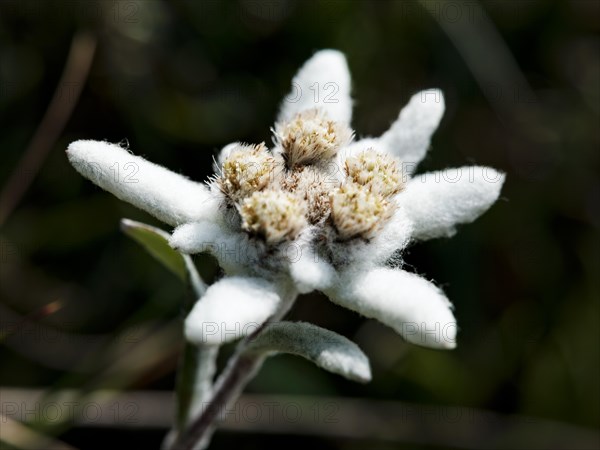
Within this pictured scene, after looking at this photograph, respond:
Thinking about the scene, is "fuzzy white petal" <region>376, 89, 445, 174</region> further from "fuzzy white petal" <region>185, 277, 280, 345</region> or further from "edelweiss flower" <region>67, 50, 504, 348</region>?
"fuzzy white petal" <region>185, 277, 280, 345</region>

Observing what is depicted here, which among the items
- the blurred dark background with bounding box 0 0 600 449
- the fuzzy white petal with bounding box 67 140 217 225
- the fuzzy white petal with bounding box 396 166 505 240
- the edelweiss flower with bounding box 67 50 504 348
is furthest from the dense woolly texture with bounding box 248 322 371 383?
the blurred dark background with bounding box 0 0 600 449

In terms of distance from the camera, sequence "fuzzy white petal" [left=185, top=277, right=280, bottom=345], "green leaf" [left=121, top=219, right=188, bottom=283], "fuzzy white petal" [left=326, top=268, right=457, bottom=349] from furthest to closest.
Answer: "green leaf" [left=121, top=219, right=188, bottom=283]
"fuzzy white petal" [left=326, top=268, right=457, bottom=349]
"fuzzy white petal" [left=185, top=277, right=280, bottom=345]

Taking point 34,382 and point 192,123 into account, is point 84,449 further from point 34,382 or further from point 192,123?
point 192,123

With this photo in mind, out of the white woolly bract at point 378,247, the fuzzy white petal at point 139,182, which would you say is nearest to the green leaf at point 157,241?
the fuzzy white petal at point 139,182

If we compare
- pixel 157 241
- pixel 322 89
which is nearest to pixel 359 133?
pixel 322 89

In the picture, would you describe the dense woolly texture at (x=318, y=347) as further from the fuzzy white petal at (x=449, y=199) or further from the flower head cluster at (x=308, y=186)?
the fuzzy white petal at (x=449, y=199)

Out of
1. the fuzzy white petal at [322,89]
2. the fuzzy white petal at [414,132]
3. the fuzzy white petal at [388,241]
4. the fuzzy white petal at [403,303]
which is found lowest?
the fuzzy white petal at [403,303]

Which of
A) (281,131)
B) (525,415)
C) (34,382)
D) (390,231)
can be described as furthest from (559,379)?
(34,382)
